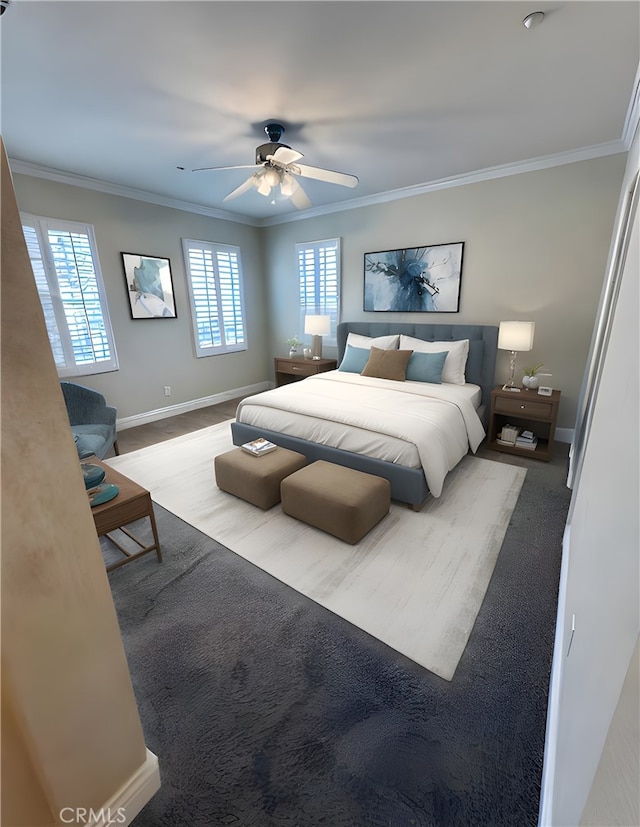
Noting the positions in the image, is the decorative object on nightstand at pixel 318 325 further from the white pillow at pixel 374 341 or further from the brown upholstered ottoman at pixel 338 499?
the brown upholstered ottoman at pixel 338 499

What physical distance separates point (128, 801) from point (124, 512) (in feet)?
3.89

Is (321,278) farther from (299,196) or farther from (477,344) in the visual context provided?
(477,344)

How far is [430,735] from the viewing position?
129 centimetres

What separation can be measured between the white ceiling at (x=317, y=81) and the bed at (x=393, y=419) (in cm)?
186

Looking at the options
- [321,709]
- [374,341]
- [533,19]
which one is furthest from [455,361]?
[321,709]

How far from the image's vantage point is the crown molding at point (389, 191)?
3.04m

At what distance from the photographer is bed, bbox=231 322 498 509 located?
2.57 meters

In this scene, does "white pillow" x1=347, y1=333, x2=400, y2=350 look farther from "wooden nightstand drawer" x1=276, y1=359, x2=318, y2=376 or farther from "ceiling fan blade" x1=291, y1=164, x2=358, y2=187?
"ceiling fan blade" x1=291, y1=164, x2=358, y2=187

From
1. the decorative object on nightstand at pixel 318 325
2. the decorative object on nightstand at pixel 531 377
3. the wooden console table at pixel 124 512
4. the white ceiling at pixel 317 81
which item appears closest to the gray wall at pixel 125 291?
the white ceiling at pixel 317 81

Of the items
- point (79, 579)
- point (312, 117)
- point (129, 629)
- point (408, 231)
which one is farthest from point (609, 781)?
point (408, 231)

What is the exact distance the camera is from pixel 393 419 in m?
2.74

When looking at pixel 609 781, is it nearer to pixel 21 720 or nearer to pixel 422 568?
pixel 21 720

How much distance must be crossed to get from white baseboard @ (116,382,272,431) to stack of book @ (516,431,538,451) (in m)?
4.09

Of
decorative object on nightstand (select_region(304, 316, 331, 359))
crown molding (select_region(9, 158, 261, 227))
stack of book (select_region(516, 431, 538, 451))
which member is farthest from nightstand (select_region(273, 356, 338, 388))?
stack of book (select_region(516, 431, 538, 451))
